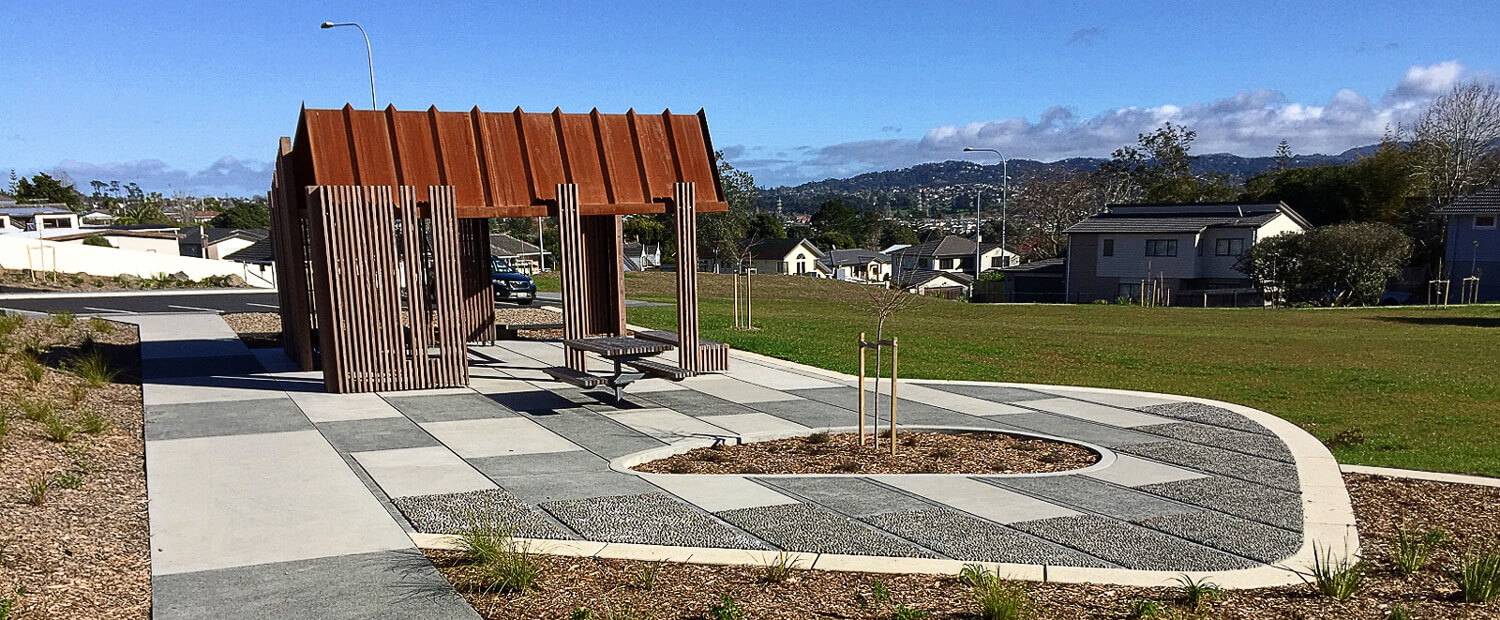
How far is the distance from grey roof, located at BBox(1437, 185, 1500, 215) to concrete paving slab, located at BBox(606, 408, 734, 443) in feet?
159

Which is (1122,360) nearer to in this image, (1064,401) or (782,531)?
(1064,401)

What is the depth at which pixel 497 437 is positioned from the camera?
10352 millimetres

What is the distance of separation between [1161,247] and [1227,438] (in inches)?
1797

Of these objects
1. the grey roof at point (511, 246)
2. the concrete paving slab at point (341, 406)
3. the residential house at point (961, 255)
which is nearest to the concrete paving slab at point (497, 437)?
the concrete paving slab at point (341, 406)

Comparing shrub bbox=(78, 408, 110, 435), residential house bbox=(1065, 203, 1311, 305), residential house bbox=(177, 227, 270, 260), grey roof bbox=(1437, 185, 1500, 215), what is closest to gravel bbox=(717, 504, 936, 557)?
shrub bbox=(78, 408, 110, 435)

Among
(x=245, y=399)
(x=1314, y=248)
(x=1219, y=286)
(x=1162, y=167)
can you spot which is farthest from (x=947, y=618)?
(x=1162, y=167)

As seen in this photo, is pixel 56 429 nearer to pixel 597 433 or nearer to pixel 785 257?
pixel 597 433

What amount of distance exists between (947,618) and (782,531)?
6.13 ft

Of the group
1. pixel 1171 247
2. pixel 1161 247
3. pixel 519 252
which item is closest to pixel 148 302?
pixel 1161 247

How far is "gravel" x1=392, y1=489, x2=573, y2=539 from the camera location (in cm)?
693

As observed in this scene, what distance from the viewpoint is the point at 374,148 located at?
45.8ft

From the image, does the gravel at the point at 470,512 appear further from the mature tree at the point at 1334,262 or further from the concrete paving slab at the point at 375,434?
the mature tree at the point at 1334,262

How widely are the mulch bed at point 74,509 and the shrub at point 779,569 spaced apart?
3.45 m

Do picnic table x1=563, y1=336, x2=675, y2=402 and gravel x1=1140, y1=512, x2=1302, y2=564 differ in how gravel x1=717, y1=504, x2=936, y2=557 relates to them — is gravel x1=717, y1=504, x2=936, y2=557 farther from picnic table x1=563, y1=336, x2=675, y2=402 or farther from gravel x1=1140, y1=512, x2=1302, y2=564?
picnic table x1=563, y1=336, x2=675, y2=402
